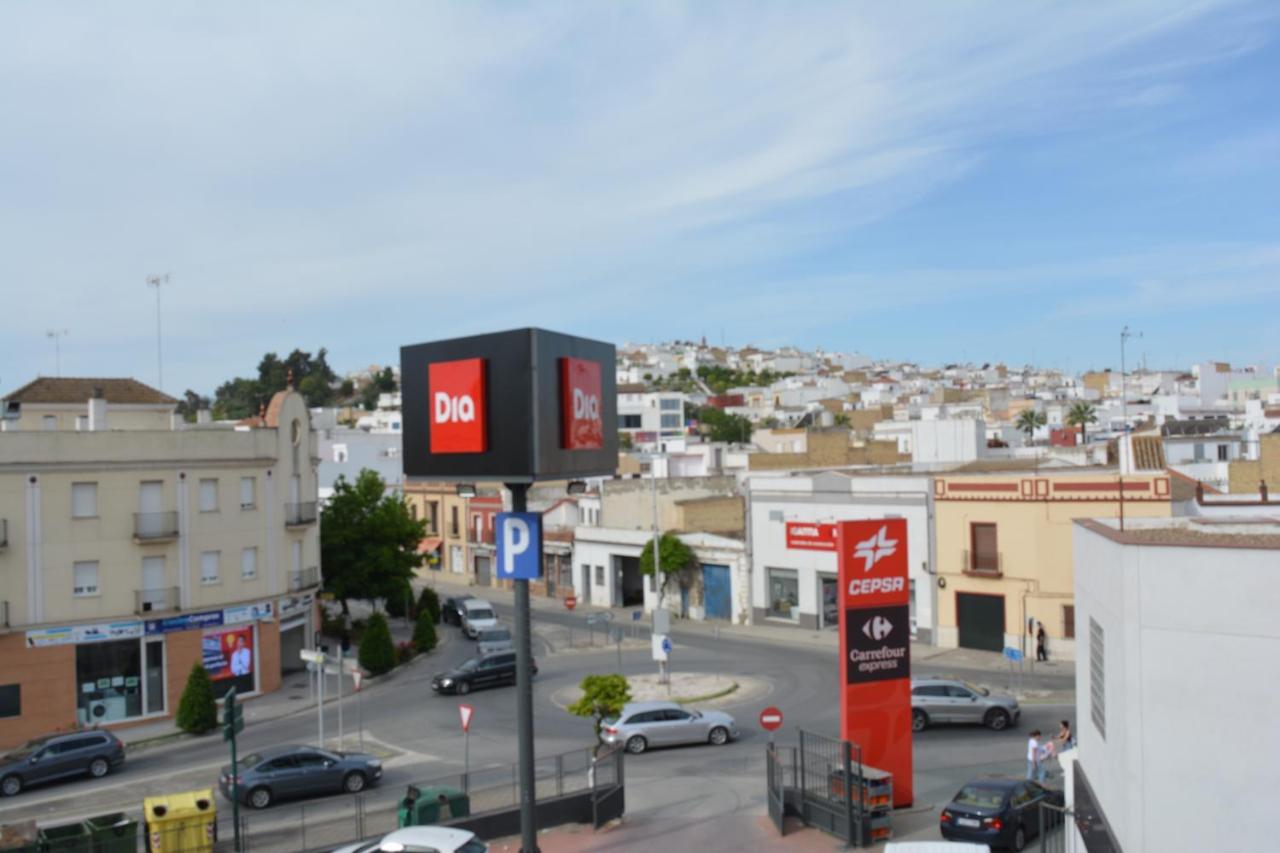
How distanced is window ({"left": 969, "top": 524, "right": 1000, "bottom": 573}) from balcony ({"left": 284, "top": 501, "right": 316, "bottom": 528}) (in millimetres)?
24754

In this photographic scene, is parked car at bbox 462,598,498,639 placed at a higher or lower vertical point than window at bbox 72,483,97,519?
lower

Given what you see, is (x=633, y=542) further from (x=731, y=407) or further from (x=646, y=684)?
(x=731, y=407)

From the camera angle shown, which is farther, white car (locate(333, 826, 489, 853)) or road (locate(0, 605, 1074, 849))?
road (locate(0, 605, 1074, 849))

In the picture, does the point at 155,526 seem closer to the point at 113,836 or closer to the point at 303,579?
the point at 303,579

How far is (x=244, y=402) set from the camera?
175m

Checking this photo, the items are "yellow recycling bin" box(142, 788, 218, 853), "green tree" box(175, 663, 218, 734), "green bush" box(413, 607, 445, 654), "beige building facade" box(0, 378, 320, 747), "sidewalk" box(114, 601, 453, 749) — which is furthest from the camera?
"green bush" box(413, 607, 445, 654)

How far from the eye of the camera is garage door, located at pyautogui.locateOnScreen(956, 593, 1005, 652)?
41844 millimetres

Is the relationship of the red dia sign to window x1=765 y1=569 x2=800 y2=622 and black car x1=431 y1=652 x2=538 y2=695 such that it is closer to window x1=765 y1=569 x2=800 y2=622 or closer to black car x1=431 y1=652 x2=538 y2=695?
black car x1=431 y1=652 x2=538 y2=695

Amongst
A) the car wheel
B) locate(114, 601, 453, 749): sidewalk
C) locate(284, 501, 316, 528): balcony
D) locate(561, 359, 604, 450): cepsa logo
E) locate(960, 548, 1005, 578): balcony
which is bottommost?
locate(114, 601, 453, 749): sidewalk

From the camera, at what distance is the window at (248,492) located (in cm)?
3916

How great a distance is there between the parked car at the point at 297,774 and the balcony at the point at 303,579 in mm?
14756

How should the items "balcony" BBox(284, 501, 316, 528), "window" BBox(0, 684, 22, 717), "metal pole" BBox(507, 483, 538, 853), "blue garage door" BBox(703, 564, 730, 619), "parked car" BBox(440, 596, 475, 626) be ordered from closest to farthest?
1. "metal pole" BBox(507, 483, 538, 853)
2. "window" BBox(0, 684, 22, 717)
3. "balcony" BBox(284, 501, 316, 528)
4. "blue garage door" BBox(703, 564, 730, 619)
5. "parked car" BBox(440, 596, 475, 626)

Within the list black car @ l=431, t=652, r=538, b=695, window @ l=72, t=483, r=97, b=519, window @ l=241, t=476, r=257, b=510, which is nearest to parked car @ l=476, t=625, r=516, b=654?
black car @ l=431, t=652, r=538, b=695

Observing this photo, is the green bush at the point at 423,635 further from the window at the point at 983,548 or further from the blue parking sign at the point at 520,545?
the blue parking sign at the point at 520,545
